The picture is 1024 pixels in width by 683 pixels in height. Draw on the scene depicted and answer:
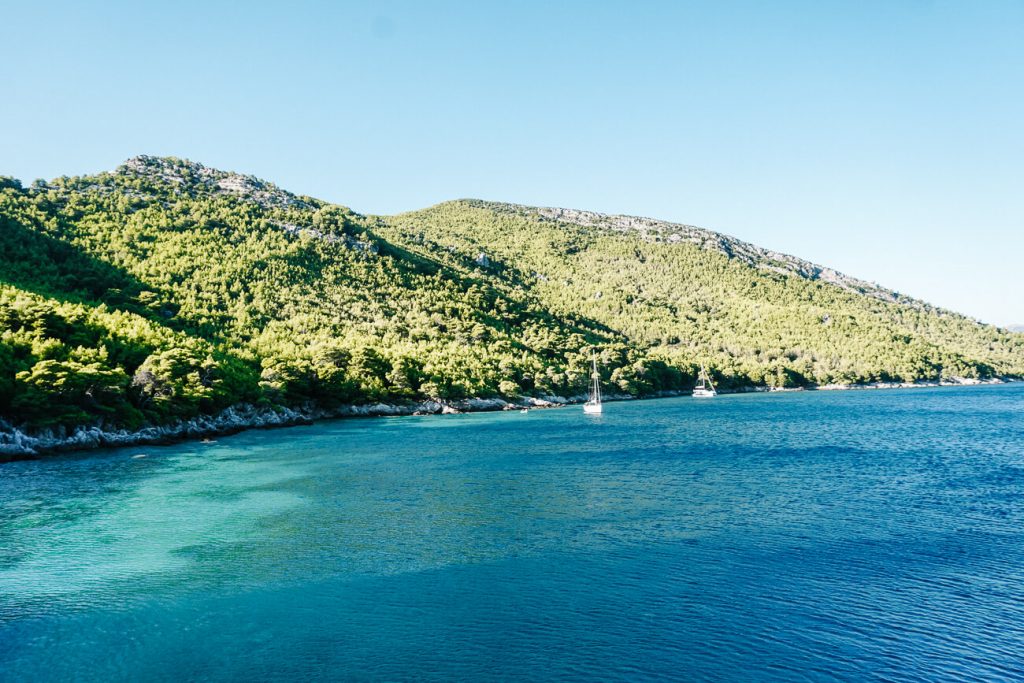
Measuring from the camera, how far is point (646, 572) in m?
23.5

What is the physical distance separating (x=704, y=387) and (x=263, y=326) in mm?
106928

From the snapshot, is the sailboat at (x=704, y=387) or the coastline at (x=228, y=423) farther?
the sailboat at (x=704, y=387)

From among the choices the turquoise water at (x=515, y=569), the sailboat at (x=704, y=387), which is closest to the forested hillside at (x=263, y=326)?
the sailboat at (x=704, y=387)

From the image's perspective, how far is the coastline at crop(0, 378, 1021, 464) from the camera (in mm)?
52438

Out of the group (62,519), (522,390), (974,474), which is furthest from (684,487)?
(522,390)

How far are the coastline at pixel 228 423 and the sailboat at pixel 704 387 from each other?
1925cm

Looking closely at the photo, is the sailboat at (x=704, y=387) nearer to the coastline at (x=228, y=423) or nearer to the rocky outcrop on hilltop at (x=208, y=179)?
the coastline at (x=228, y=423)

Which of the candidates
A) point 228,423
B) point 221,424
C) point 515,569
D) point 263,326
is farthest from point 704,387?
point 515,569

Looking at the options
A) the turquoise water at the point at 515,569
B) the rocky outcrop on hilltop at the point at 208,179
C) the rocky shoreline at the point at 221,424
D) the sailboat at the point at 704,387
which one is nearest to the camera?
the turquoise water at the point at 515,569

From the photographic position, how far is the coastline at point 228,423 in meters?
52.4

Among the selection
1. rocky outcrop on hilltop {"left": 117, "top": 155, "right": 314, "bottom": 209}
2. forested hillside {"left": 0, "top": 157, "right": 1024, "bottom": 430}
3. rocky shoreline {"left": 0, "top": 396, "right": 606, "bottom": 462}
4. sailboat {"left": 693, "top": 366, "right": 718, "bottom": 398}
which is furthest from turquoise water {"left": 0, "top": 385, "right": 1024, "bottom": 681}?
rocky outcrop on hilltop {"left": 117, "top": 155, "right": 314, "bottom": 209}

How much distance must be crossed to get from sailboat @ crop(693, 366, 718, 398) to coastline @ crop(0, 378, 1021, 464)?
19.2 m

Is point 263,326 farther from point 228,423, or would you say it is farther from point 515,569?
point 515,569

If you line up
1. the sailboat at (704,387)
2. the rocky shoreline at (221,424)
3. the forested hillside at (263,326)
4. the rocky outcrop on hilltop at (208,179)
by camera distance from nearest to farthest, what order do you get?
the rocky shoreline at (221,424) < the forested hillside at (263,326) < the sailboat at (704,387) < the rocky outcrop on hilltop at (208,179)
